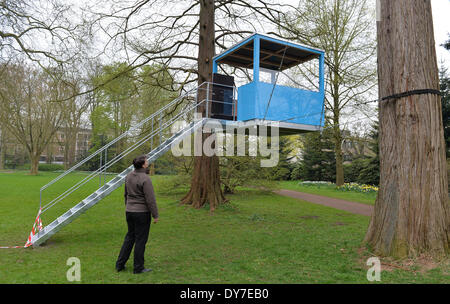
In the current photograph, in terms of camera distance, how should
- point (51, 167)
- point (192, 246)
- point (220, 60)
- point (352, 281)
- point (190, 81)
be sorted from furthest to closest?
point (51, 167)
point (190, 81)
point (220, 60)
point (192, 246)
point (352, 281)

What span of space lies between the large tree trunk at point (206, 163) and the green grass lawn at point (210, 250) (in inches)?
48.7

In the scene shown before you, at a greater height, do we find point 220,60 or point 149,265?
point 220,60

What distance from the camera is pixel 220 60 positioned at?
11.5 meters

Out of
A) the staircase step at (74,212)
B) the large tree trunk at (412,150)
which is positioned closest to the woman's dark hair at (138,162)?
the staircase step at (74,212)

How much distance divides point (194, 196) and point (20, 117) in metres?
31.5

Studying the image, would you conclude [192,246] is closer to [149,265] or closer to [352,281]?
[149,265]

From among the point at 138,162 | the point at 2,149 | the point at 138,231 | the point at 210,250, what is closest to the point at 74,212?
the point at 138,231

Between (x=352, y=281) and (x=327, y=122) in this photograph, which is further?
(x=327, y=122)

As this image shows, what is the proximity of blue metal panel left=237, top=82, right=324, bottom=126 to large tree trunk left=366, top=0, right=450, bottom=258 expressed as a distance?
8.58ft

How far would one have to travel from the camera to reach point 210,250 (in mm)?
7309

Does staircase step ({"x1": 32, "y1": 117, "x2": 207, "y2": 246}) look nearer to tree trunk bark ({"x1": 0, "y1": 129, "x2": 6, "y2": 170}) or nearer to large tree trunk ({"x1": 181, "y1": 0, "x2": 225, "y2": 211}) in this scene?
large tree trunk ({"x1": 181, "y1": 0, "x2": 225, "y2": 211})

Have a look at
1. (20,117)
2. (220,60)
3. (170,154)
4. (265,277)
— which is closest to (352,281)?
(265,277)

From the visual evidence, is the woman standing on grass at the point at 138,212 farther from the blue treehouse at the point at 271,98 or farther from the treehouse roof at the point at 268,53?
the treehouse roof at the point at 268,53

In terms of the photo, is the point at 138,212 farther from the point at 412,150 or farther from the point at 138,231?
the point at 412,150
